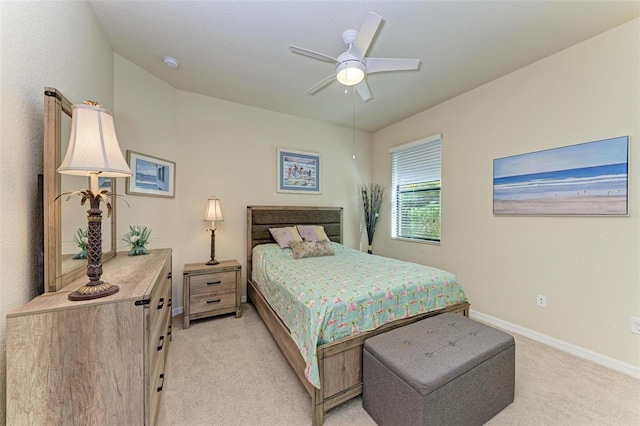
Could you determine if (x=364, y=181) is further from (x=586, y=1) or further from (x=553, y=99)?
(x=586, y=1)

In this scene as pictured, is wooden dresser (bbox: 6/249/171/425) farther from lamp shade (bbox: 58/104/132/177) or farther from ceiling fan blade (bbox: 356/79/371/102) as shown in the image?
ceiling fan blade (bbox: 356/79/371/102)

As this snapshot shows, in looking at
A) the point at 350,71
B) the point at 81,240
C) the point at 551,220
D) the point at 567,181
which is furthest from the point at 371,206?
the point at 81,240

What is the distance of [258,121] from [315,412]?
3.47 meters

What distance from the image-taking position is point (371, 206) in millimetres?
4430

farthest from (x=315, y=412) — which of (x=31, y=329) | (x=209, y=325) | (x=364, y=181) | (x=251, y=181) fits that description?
(x=364, y=181)

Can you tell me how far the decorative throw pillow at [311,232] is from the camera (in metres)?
3.47

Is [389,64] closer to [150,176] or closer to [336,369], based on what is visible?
[336,369]

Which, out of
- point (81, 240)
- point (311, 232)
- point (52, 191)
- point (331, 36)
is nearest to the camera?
point (52, 191)

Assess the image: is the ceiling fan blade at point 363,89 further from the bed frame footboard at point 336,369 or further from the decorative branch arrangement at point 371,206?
the decorative branch arrangement at point 371,206

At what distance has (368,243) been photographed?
4.53m

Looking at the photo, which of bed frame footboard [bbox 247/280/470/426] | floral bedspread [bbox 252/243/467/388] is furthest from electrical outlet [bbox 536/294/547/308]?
bed frame footboard [bbox 247/280/470/426]

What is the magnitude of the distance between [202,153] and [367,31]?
2524mm

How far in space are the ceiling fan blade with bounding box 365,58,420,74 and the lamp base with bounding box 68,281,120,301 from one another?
224 cm

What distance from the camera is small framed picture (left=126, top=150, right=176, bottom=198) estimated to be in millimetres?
2559
